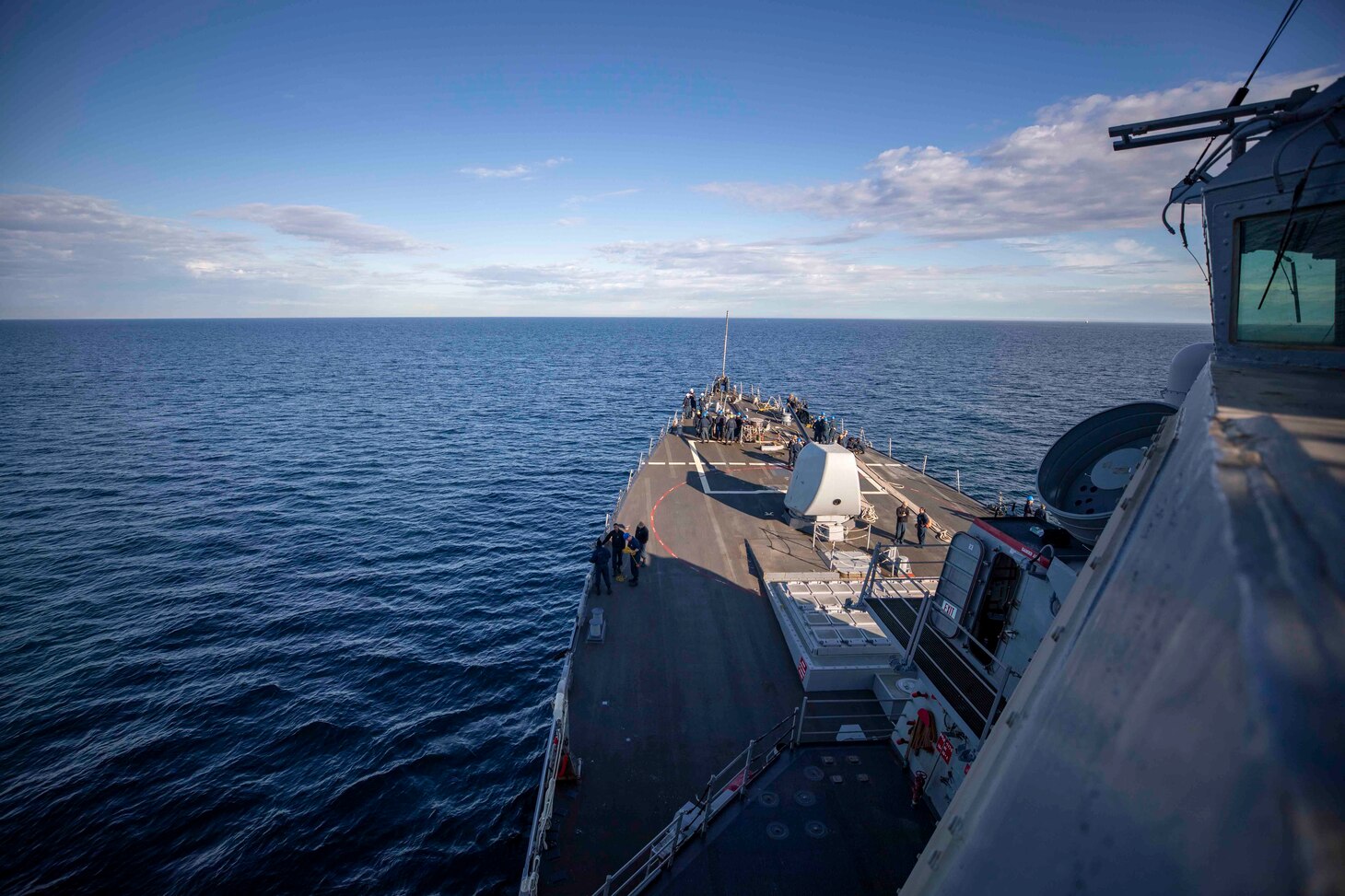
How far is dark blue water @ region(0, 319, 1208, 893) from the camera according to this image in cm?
1482

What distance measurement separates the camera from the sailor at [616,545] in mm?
18078

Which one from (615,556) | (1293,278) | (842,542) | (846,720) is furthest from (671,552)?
(1293,278)

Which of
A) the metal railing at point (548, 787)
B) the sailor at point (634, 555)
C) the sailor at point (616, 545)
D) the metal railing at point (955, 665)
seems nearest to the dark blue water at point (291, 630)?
the metal railing at point (548, 787)

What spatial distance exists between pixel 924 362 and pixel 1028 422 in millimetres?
66046

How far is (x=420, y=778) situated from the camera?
55.1ft

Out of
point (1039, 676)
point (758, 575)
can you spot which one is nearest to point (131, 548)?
point (758, 575)

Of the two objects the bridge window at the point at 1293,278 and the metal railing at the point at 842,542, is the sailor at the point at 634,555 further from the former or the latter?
the bridge window at the point at 1293,278

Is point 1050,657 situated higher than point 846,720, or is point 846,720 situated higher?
point 1050,657

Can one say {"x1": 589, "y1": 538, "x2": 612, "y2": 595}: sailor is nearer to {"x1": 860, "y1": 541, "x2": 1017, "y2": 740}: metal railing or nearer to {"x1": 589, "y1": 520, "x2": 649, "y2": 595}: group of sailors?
{"x1": 589, "y1": 520, "x2": 649, "y2": 595}: group of sailors

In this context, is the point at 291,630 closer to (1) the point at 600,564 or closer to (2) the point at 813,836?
(1) the point at 600,564

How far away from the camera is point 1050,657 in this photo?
269cm

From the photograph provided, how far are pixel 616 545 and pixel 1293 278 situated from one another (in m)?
14.9

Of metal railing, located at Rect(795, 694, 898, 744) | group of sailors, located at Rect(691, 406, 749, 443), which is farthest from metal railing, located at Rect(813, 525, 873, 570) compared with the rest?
group of sailors, located at Rect(691, 406, 749, 443)

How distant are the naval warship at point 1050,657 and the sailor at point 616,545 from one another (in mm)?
854
